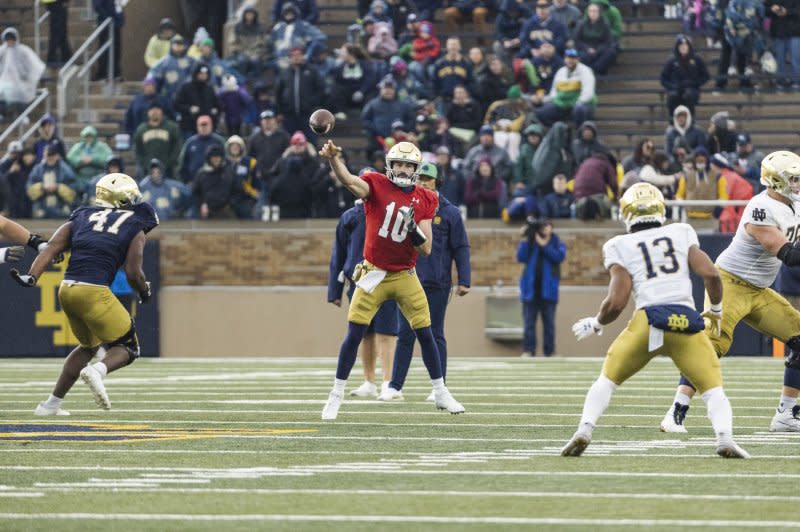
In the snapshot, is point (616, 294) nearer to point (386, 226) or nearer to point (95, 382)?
point (386, 226)

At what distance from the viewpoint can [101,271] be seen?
13.4 metres

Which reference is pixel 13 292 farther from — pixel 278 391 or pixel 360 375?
pixel 278 391

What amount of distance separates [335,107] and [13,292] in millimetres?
4661

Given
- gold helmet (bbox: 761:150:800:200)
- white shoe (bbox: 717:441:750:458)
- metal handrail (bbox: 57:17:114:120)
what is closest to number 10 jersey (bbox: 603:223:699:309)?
white shoe (bbox: 717:441:750:458)

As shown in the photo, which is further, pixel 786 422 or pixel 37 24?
pixel 37 24

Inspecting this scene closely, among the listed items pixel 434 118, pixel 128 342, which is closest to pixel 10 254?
pixel 128 342

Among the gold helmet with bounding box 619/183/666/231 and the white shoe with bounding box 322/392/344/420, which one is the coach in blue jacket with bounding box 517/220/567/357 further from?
the gold helmet with bounding box 619/183/666/231

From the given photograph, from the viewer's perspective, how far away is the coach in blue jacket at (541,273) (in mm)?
22438

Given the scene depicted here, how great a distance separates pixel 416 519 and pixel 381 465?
212 centimetres

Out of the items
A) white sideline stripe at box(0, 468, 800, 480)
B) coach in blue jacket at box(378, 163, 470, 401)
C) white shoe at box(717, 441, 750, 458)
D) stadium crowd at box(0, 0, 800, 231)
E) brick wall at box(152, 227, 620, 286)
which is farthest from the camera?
brick wall at box(152, 227, 620, 286)

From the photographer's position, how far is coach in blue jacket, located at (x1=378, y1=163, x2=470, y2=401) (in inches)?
574

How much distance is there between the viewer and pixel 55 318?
23.7 meters

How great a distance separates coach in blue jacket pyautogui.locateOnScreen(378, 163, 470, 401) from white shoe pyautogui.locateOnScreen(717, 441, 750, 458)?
15.0 ft

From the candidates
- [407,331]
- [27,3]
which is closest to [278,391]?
[407,331]
